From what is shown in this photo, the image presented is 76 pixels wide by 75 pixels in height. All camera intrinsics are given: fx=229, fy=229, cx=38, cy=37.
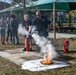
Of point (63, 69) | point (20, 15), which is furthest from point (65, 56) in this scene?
point (20, 15)

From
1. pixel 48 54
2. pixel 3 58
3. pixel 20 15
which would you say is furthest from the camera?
pixel 20 15

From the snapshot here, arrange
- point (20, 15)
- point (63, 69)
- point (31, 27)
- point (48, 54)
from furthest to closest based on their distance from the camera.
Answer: point (20, 15) → point (31, 27) → point (48, 54) → point (63, 69)

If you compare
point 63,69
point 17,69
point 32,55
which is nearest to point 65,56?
point 32,55

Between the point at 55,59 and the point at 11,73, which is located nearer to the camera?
the point at 11,73

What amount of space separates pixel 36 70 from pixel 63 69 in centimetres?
84

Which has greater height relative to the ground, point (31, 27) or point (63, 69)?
point (31, 27)

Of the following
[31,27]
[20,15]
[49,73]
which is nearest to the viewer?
[49,73]

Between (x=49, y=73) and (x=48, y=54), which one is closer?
(x=49, y=73)

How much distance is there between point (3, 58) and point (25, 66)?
179 cm

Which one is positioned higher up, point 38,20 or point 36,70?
point 38,20

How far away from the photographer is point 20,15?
74.3 ft

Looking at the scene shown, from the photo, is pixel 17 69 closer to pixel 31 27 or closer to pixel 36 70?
pixel 36 70

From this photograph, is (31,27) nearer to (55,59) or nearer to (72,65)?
(55,59)

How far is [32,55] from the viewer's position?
935cm
